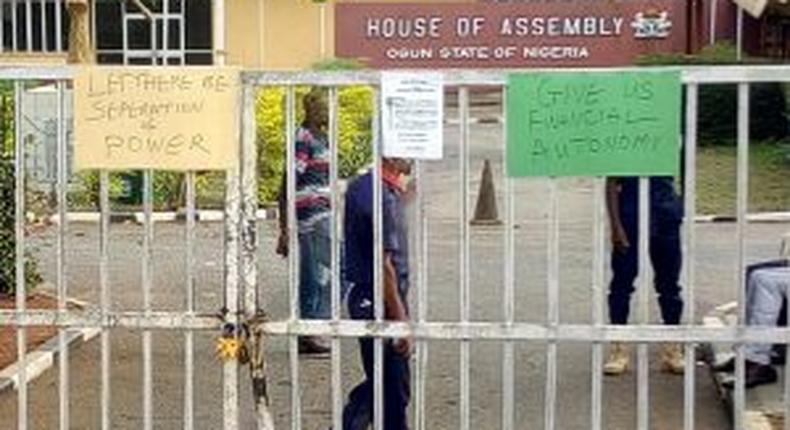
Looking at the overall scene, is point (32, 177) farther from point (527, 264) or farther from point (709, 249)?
point (709, 249)

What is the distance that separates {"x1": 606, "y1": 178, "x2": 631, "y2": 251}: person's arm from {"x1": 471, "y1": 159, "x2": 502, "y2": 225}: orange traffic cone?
8.71 meters

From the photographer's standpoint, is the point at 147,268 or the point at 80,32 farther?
the point at 80,32

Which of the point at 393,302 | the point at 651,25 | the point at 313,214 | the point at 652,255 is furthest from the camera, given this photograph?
the point at 651,25

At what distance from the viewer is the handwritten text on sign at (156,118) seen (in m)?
6.12

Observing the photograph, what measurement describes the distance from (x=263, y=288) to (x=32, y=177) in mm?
2121

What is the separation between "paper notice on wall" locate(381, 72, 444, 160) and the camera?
19.7 feet

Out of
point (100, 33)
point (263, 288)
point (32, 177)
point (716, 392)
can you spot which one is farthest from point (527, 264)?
point (100, 33)

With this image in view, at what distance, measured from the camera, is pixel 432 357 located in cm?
1005

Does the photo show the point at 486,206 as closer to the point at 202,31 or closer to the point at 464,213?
the point at 464,213

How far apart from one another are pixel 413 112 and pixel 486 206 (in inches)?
474

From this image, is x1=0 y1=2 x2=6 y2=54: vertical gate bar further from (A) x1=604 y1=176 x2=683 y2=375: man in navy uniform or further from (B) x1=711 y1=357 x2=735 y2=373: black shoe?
(B) x1=711 y1=357 x2=735 y2=373: black shoe

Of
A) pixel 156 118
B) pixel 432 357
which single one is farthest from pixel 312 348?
pixel 156 118

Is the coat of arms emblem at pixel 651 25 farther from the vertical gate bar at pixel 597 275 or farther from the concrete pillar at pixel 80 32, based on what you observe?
the vertical gate bar at pixel 597 275

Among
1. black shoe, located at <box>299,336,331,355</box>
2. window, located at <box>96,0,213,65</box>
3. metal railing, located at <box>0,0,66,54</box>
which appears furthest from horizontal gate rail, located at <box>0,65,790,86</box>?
metal railing, located at <box>0,0,66,54</box>
